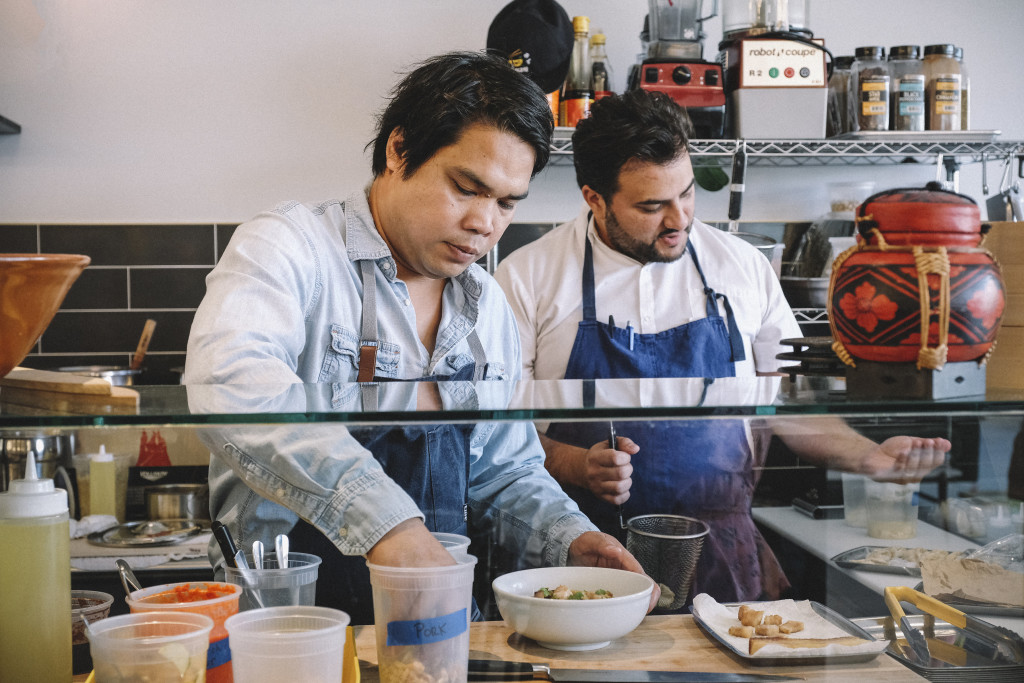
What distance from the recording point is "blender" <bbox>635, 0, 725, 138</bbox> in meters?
2.84

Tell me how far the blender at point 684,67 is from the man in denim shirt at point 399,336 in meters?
1.51

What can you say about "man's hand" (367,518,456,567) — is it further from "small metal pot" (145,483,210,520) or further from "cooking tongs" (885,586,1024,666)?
"cooking tongs" (885,586,1024,666)

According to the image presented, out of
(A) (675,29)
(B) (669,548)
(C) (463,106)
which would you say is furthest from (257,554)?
(A) (675,29)

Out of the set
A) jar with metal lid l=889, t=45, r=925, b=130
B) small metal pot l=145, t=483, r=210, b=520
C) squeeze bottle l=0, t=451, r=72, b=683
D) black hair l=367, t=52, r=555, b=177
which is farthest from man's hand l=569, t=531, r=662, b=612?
jar with metal lid l=889, t=45, r=925, b=130

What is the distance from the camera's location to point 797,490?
3.10 ft

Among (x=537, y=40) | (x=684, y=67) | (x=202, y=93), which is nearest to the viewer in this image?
(x=537, y=40)


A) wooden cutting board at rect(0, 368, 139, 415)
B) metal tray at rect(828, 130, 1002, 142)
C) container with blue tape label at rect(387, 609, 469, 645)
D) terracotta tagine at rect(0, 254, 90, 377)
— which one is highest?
metal tray at rect(828, 130, 1002, 142)

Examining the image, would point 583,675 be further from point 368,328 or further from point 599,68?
point 599,68

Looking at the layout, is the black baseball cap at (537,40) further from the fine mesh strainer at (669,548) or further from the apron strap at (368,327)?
the fine mesh strainer at (669,548)

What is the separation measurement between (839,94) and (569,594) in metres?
2.56

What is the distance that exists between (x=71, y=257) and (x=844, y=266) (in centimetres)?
72

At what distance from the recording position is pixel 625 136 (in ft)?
6.89

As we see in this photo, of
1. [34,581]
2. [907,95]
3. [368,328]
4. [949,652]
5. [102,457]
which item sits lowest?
[949,652]

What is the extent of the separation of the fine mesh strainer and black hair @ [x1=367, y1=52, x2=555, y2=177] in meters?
0.67
